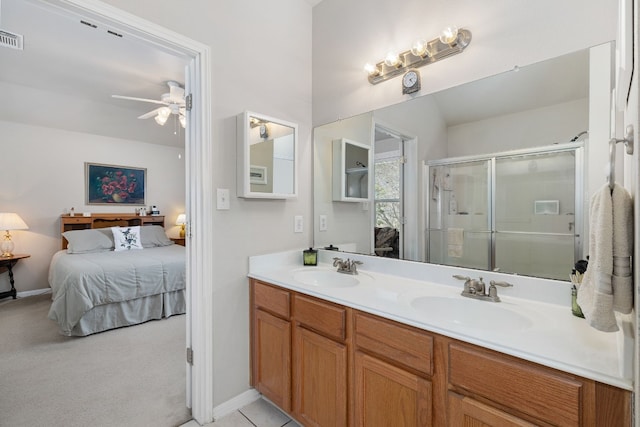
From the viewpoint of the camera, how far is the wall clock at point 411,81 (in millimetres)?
1646

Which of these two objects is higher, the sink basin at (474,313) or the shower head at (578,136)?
the shower head at (578,136)

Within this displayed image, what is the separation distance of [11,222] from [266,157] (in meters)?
4.09

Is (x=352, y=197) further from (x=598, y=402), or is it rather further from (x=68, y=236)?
(x=68, y=236)

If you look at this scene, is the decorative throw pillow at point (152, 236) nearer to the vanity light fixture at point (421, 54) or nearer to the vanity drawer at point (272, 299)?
the vanity drawer at point (272, 299)

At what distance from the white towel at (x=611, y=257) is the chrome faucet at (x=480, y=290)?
0.59 metres

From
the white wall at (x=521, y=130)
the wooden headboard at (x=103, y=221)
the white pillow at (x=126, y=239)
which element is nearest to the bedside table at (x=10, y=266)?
the wooden headboard at (x=103, y=221)

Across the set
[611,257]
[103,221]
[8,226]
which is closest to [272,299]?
[611,257]

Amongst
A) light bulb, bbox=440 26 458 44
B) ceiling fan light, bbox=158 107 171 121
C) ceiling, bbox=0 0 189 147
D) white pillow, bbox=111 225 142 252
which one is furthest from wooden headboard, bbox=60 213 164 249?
light bulb, bbox=440 26 458 44

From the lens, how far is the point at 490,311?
123 centimetres

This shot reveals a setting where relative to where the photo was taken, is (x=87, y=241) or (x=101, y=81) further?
(x=87, y=241)

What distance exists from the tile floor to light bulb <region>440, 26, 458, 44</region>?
2227mm

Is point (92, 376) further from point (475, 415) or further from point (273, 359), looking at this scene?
point (475, 415)

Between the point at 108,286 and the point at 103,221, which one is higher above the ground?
the point at 103,221

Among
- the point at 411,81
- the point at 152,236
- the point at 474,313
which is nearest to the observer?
the point at 474,313
